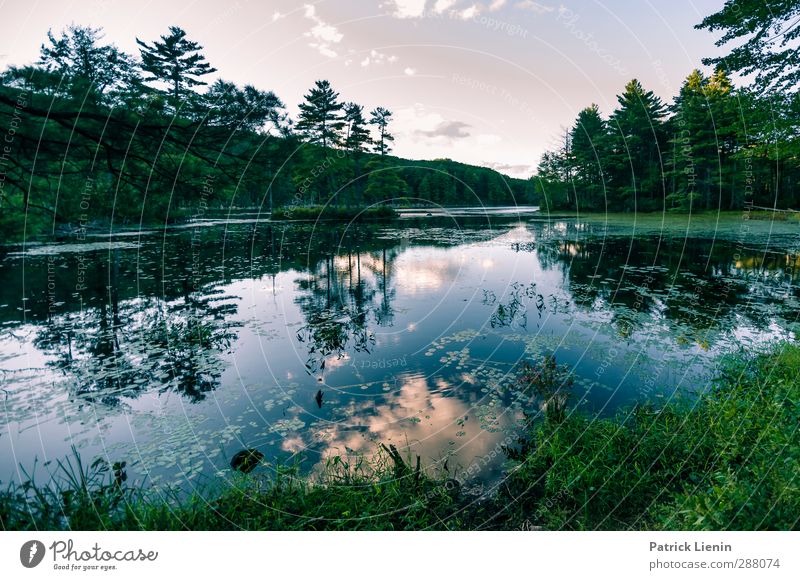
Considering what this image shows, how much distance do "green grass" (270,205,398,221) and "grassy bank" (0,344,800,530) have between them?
4948 cm

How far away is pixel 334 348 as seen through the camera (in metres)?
9.76

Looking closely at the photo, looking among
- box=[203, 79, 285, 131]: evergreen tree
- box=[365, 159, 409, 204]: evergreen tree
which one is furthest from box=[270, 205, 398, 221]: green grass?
box=[203, 79, 285, 131]: evergreen tree

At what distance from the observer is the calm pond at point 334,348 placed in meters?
5.89

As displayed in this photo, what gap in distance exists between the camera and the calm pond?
5.89 metres

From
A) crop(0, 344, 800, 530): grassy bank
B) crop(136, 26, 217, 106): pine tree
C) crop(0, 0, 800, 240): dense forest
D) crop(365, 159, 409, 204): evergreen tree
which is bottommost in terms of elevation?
crop(0, 344, 800, 530): grassy bank

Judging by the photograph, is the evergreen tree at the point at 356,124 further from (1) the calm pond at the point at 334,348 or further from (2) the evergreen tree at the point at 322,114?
(1) the calm pond at the point at 334,348

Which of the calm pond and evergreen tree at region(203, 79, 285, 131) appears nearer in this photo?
the calm pond

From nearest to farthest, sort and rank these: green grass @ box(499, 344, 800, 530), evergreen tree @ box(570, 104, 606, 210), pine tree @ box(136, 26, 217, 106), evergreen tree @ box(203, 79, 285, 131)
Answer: green grass @ box(499, 344, 800, 530), evergreen tree @ box(203, 79, 285, 131), pine tree @ box(136, 26, 217, 106), evergreen tree @ box(570, 104, 606, 210)

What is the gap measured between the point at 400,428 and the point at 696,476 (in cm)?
408

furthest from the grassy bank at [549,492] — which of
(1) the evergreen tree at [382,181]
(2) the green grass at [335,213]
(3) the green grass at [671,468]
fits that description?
(1) the evergreen tree at [382,181]

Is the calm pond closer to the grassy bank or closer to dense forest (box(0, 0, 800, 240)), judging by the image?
the grassy bank
